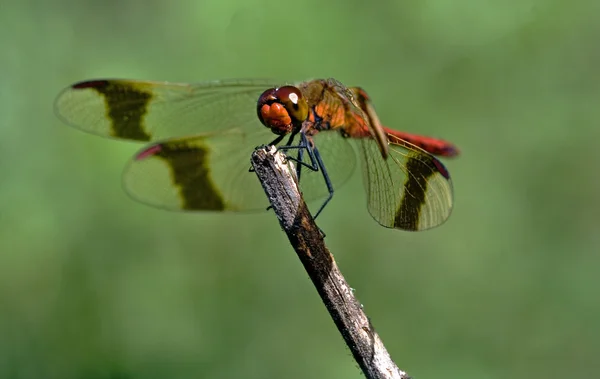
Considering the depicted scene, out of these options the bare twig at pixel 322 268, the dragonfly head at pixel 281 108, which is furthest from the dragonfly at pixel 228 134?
the bare twig at pixel 322 268

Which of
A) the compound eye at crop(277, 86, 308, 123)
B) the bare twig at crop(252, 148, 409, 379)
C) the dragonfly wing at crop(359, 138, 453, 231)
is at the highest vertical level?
the compound eye at crop(277, 86, 308, 123)

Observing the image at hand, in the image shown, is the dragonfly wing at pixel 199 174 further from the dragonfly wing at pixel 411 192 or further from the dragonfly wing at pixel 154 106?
the dragonfly wing at pixel 411 192

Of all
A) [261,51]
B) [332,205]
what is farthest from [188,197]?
[261,51]

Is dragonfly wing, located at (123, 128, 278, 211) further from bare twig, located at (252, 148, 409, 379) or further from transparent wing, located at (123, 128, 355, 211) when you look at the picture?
bare twig, located at (252, 148, 409, 379)

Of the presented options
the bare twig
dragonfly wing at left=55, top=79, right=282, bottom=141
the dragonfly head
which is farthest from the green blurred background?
the bare twig

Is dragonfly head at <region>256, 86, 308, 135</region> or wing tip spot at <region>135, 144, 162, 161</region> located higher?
dragonfly head at <region>256, 86, 308, 135</region>

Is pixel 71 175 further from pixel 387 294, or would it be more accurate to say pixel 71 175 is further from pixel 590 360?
pixel 590 360
